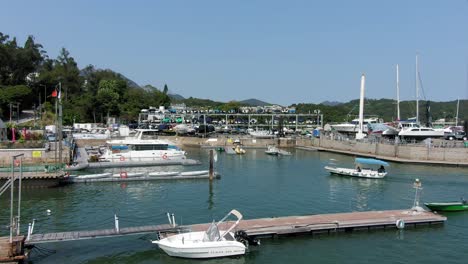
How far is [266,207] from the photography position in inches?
1256

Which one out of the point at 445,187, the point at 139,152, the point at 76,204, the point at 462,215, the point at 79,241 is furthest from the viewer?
the point at 139,152

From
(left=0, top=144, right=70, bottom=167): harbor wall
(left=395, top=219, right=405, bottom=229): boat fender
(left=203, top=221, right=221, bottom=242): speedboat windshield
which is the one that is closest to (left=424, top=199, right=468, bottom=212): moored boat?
(left=395, top=219, right=405, bottom=229): boat fender

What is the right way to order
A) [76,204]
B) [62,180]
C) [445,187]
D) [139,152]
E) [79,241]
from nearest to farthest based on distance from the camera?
[79,241]
[76,204]
[62,180]
[445,187]
[139,152]

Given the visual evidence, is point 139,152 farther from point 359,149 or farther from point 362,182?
point 359,149

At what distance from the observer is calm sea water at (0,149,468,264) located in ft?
71.5

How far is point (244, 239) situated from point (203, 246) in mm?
2464

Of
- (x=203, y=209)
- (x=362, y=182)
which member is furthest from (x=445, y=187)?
(x=203, y=209)

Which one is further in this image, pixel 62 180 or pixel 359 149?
pixel 359 149

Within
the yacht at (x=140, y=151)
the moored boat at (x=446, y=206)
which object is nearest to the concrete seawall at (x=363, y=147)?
the yacht at (x=140, y=151)

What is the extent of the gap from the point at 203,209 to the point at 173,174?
43.8 feet

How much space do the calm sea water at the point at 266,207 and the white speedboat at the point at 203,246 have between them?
1.52ft

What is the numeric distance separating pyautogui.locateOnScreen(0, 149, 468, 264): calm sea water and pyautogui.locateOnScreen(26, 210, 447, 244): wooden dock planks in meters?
0.53

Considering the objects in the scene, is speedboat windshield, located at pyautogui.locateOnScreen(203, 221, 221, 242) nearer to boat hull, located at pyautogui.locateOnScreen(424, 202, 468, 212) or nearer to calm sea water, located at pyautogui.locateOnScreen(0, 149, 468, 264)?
calm sea water, located at pyautogui.locateOnScreen(0, 149, 468, 264)

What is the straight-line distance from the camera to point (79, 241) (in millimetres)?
22953
